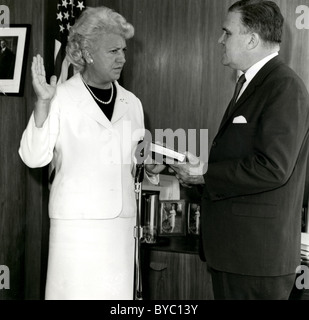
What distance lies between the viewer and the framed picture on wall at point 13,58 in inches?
108

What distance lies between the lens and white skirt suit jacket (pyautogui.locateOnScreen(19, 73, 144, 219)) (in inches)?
94.0

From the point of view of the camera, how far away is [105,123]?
8.05ft

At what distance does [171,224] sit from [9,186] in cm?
107

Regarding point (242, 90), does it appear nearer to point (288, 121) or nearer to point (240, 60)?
point (240, 60)

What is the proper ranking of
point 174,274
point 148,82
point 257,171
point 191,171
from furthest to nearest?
point 148,82, point 174,274, point 191,171, point 257,171

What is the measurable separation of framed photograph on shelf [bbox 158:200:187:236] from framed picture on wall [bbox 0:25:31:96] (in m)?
1.16

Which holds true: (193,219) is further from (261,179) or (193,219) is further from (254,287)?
(261,179)

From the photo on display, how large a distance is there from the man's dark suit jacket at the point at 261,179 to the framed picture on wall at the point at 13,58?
3.97 ft

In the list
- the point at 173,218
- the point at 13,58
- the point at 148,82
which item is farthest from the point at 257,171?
the point at 148,82

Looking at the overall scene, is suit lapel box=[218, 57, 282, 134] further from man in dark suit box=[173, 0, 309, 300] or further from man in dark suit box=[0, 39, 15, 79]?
man in dark suit box=[0, 39, 15, 79]

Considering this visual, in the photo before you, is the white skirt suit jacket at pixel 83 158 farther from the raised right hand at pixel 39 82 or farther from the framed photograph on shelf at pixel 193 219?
the framed photograph on shelf at pixel 193 219

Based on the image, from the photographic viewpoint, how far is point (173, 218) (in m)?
3.30

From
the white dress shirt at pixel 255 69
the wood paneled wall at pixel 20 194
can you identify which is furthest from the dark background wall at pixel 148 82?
the white dress shirt at pixel 255 69

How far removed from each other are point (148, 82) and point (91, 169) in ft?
4.02
